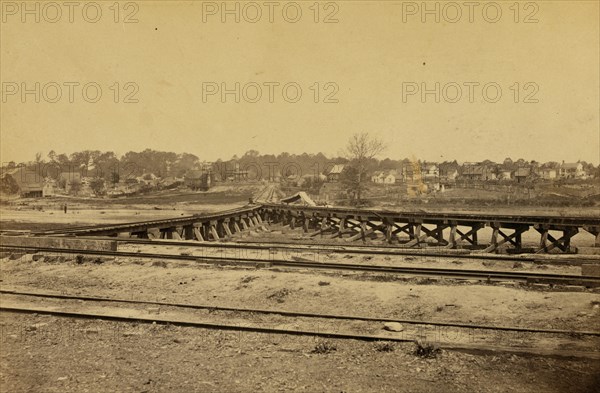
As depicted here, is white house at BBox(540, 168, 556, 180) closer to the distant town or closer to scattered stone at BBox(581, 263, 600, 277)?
the distant town

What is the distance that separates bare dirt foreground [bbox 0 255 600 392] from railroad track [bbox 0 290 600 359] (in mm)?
108

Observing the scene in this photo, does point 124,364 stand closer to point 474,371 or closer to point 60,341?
point 60,341

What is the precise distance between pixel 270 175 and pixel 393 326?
88336mm

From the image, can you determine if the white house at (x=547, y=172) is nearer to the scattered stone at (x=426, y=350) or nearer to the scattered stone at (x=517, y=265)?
the scattered stone at (x=517, y=265)

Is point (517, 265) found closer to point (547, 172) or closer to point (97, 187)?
point (547, 172)

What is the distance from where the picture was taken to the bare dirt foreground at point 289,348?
4.85 metres

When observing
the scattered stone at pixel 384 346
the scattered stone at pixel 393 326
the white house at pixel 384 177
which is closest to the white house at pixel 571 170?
the white house at pixel 384 177

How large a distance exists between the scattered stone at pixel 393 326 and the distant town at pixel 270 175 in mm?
32790

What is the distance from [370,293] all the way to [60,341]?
5.17m

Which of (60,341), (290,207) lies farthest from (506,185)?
(60,341)

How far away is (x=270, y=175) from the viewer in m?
94.1

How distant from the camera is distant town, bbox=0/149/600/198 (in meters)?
52.1

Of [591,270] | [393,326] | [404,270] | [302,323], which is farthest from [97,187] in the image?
[591,270]

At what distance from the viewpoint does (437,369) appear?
512 cm
